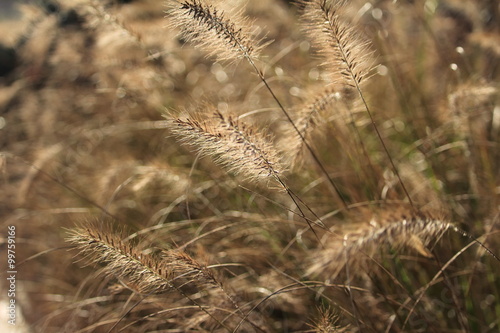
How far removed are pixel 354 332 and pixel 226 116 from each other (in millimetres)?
1039

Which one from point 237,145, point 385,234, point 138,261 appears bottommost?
point 138,261

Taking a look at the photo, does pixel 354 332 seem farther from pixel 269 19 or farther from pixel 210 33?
pixel 269 19

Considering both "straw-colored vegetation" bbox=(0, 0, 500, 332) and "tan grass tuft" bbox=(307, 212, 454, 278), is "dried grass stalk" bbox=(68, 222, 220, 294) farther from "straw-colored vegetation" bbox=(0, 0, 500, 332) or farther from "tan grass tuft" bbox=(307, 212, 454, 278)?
"tan grass tuft" bbox=(307, 212, 454, 278)

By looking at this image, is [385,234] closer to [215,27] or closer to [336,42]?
[336,42]

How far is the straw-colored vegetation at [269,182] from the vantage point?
5.38 ft

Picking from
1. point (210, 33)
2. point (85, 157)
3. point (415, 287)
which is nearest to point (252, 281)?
point (415, 287)

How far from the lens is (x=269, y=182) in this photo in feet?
6.66

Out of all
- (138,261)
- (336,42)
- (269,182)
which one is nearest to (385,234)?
(269,182)

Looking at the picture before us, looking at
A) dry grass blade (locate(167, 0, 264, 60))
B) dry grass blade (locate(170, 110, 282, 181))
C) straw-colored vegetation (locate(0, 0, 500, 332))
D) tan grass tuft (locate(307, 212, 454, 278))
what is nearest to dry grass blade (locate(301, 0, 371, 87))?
straw-colored vegetation (locate(0, 0, 500, 332))

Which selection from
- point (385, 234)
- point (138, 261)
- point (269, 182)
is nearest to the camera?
point (138, 261)

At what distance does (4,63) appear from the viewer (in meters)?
7.24

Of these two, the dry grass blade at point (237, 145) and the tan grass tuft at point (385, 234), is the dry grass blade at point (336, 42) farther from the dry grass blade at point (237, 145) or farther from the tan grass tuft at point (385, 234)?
the tan grass tuft at point (385, 234)

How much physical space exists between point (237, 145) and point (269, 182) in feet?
1.64

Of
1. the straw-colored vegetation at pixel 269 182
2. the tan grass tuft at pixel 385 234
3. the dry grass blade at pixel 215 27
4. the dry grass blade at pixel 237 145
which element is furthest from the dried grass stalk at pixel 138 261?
the dry grass blade at pixel 215 27
